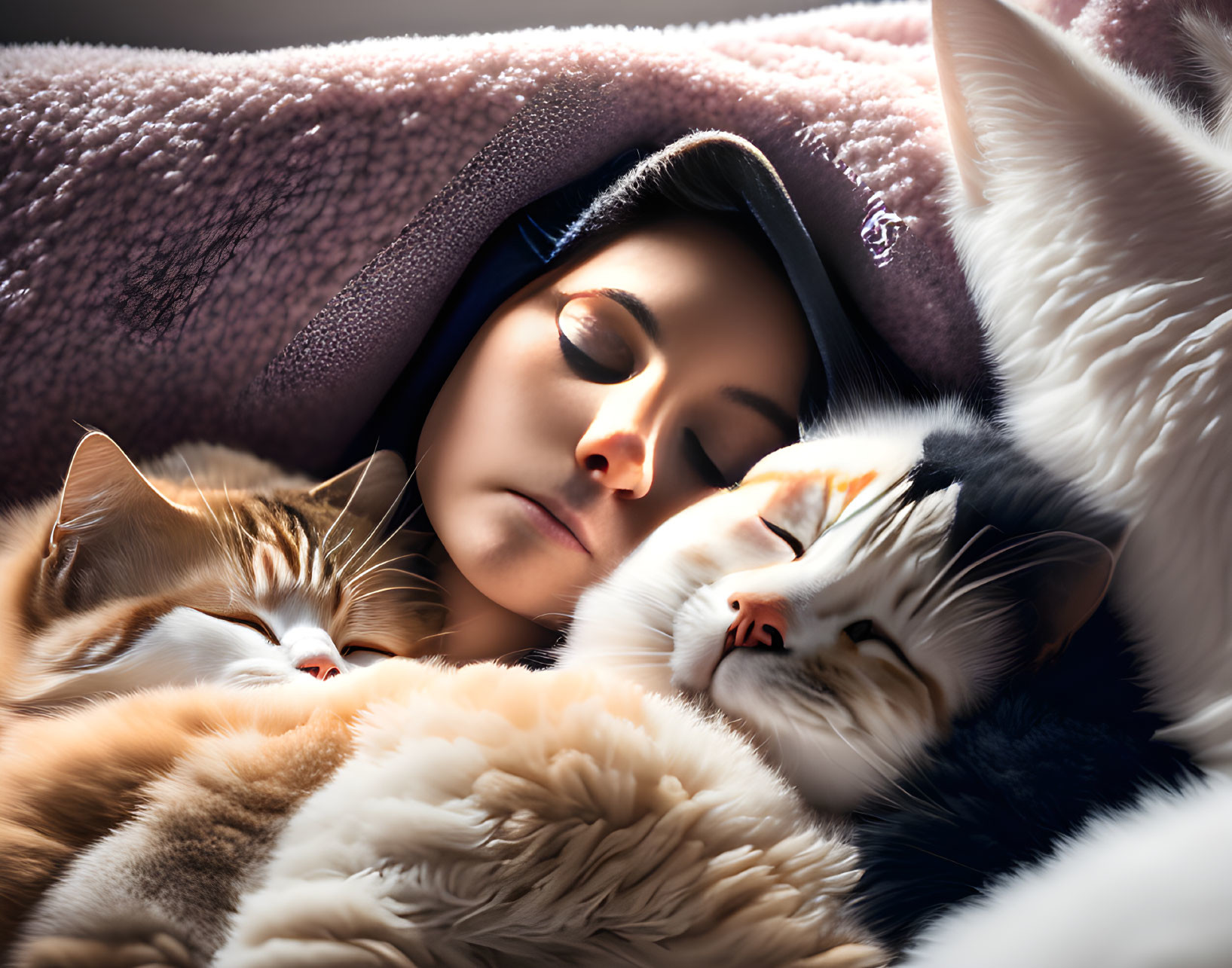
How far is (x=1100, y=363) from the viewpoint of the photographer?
0.49 metres

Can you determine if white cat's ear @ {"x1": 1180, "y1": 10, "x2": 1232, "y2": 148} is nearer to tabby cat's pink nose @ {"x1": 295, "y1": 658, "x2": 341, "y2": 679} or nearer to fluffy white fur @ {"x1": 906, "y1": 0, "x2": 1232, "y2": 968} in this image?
fluffy white fur @ {"x1": 906, "y1": 0, "x2": 1232, "y2": 968}

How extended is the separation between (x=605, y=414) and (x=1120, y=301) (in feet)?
1.06

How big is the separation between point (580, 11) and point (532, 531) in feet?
2.54

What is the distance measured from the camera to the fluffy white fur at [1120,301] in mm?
453

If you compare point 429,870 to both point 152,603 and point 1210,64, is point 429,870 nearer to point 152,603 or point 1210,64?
point 152,603

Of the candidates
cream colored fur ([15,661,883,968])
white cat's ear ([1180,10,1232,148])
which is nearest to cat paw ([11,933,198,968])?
cream colored fur ([15,661,883,968])

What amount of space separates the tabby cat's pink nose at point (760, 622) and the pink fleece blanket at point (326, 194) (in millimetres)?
269

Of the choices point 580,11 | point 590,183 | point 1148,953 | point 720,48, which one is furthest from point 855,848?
point 580,11

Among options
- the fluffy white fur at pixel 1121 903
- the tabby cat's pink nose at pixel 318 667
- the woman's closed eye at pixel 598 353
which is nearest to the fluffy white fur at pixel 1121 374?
the fluffy white fur at pixel 1121 903

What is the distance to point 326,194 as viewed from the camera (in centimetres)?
69

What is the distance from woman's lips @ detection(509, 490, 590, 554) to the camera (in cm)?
59

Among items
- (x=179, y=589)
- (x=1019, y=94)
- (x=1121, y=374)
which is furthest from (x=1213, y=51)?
(x=179, y=589)

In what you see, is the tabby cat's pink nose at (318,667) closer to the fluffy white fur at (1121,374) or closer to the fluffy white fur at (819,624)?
the fluffy white fur at (819,624)

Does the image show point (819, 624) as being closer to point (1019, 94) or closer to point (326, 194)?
point (1019, 94)
